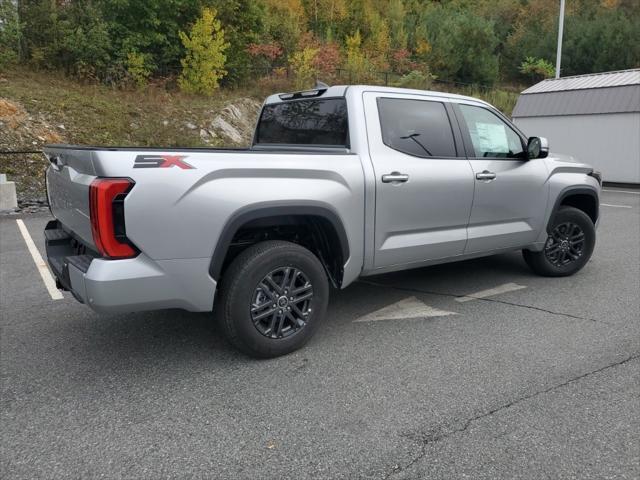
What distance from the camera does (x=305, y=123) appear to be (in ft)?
15.0

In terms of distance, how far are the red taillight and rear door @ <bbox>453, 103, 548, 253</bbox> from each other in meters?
2.96

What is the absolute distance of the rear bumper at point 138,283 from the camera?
2.96 m

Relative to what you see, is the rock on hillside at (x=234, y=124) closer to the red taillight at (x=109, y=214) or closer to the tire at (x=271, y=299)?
the tire at (x=271, y=299)

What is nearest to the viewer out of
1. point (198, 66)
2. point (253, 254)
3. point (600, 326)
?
point (253, 254)

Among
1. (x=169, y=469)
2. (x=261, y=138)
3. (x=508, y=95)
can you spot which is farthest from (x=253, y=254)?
(x=508, y=95)

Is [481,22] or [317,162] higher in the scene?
[481,22]

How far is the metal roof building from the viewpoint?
17375 mm

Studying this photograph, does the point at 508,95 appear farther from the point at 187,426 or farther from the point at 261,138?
the point at 187,426

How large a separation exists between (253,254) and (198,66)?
19471 mm

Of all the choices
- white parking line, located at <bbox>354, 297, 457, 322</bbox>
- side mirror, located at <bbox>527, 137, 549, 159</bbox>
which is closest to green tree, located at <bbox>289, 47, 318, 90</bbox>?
side mirror, located at <bbox>527, 137, 549, 159</bbox>

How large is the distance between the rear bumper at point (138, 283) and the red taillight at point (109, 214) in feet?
0.28

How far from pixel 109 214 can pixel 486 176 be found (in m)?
3.19

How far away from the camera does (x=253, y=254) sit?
3.46 meters

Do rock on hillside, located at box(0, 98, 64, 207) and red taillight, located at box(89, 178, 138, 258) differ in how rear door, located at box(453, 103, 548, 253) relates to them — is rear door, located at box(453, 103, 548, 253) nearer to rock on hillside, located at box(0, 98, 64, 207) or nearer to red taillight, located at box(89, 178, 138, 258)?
red taillight, located at box(89, 178, 138, 258)
